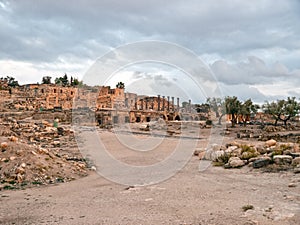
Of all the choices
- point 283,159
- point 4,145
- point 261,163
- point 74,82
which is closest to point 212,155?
point 261,163

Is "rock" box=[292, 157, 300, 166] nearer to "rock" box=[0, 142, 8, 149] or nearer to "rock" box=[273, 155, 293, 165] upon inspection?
"rock" box=[273, 155, 293, 165]

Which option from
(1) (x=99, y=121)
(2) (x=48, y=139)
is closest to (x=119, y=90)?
(1) (x=99, y=121)

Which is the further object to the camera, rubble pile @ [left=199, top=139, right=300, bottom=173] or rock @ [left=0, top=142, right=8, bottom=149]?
rubble pile @ [left=199, top=139, right=300, bottom=173]

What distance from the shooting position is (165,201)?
7465 millimetres

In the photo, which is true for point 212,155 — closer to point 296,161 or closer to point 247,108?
point 296,161

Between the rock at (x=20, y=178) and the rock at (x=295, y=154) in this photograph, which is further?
the rock at (x=295, y=154)

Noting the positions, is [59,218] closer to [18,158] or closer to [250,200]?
[250,200]

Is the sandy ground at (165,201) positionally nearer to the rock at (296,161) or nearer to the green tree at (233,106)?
the rock at (296,161)

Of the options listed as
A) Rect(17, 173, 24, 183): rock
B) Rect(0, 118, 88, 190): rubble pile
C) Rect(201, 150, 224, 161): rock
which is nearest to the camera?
Rect(17, 173, 24, 183): rock

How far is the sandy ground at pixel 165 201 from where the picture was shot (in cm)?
613

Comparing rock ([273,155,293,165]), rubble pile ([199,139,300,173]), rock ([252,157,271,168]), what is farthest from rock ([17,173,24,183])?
rock ([273,155,293,165])

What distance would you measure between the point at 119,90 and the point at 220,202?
5046 centimetres

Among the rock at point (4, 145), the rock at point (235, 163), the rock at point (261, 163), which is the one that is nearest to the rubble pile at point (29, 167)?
the rock at point (4, 145)

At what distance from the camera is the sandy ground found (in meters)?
6.13
